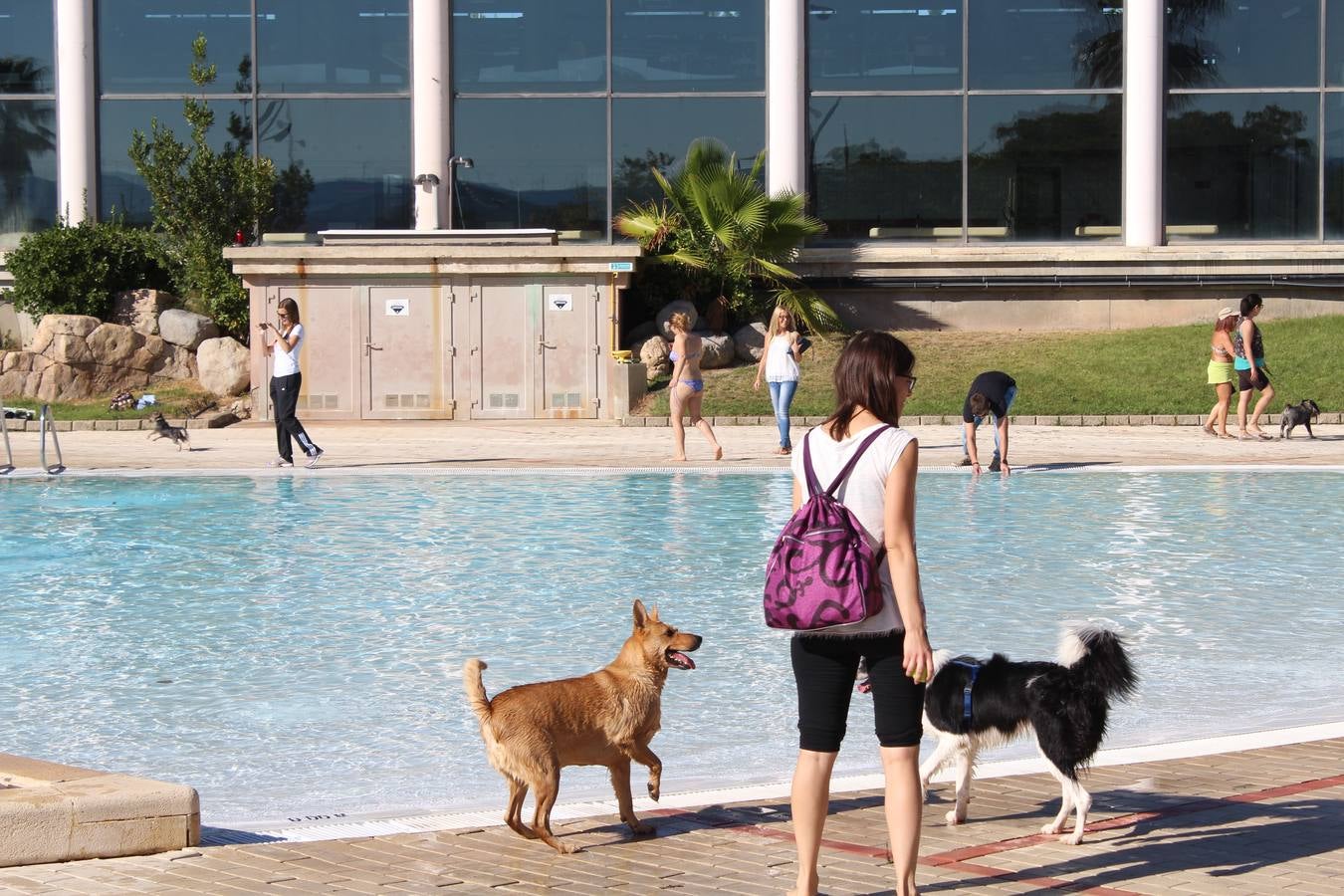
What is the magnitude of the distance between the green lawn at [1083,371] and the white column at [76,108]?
11.9 meters

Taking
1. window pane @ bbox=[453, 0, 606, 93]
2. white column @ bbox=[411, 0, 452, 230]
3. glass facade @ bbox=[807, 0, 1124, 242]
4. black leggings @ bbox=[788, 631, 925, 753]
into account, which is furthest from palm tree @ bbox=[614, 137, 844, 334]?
black leggings @ bbox=[788, 631, 925, 753]

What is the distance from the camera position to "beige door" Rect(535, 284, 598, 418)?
2697cm

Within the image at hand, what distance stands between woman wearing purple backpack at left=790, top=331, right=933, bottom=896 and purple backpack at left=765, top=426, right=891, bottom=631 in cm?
6

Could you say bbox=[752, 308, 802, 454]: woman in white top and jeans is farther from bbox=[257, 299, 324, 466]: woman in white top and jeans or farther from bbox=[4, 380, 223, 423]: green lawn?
bbox=[4, 380, 223, 423]: green lawn

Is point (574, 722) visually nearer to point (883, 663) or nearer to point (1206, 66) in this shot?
point (883, 663)

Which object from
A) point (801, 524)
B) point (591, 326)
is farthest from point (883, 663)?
point (591, 326)

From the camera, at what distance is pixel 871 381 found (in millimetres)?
5148

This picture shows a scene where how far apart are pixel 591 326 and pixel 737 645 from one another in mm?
17300

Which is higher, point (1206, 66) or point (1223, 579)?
point (1206, 66)

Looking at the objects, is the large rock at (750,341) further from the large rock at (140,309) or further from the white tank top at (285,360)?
the white tank top at (285,360)

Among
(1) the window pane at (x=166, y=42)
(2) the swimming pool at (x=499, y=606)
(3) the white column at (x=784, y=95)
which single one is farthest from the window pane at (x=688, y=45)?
(2) the swimming pool at (x=499, y=606)

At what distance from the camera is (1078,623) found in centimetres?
599

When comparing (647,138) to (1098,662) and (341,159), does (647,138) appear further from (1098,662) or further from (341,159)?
(1098,662)

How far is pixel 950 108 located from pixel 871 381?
2786 cm
